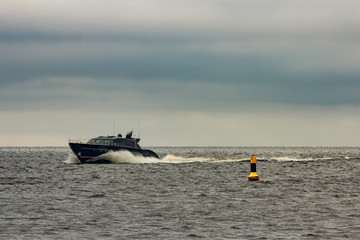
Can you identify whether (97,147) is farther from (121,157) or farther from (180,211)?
(180,211)

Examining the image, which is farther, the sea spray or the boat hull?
the sea spray

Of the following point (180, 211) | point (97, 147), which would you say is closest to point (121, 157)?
point (97, 147)

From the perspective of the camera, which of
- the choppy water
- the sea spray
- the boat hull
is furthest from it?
the sea spray

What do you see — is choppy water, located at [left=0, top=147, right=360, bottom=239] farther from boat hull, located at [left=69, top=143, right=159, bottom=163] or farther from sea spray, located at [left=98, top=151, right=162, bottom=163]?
sea spray, located at [left=98, top=151, right=162, bottom=163]

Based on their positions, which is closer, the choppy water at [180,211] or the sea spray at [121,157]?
the choppy water at [180,211]

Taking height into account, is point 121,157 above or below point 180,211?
above

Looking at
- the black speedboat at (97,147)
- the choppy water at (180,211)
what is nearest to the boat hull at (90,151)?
the black speedboat at (97,147)

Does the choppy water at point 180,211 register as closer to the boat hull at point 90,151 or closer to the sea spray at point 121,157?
the boat hull at point 90,151

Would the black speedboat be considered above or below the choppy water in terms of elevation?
above

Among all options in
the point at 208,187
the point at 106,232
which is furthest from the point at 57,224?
the point at 208,187

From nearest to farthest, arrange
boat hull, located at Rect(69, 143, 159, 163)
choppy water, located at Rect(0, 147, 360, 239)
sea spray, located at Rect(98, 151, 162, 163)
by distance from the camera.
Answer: choppy water, located at Rect(0, 147, 360, 239) → boat hull, located at Rect(69, 143, 159, 163) → sea spray, located at Rect(98, 151, 162, 163)

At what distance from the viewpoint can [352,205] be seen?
36.3 metres

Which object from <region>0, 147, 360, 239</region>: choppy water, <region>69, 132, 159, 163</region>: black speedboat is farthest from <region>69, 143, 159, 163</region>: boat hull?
<region>0, 147, 360, 239</region>: choppy water

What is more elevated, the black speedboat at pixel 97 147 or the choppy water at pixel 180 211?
the black speedboat at pixel 97 147
